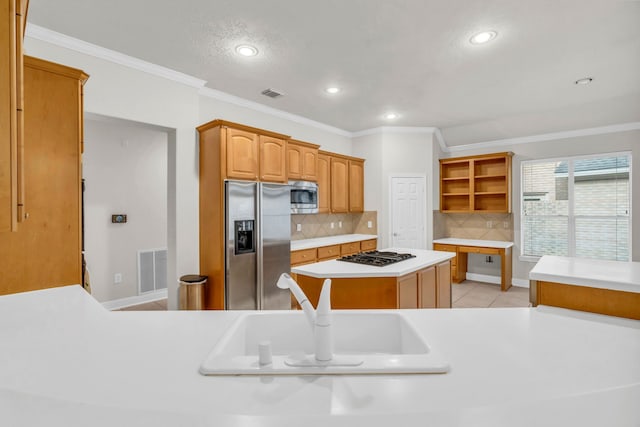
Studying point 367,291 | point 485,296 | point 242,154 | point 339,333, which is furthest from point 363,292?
point 485,296

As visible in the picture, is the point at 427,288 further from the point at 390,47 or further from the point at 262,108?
the point at 262,108

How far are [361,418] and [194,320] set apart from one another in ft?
2.95

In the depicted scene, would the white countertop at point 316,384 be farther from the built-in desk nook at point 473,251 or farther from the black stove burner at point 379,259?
the built-in desk nook at point 473,251

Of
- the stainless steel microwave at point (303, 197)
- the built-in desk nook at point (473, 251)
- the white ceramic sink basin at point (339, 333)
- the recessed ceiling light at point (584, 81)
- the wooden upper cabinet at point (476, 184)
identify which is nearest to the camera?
the white ceramic sink basin at point (339, 333)

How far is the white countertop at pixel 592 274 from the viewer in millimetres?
1392

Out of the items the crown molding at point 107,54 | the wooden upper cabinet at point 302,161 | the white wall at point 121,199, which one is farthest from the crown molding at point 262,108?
the white wall at point 121,199

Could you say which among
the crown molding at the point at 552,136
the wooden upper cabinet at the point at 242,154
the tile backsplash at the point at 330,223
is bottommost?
the tile backsplash at the point at 330,223

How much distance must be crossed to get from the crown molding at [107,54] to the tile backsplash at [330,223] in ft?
7.65

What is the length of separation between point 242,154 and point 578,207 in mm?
5085

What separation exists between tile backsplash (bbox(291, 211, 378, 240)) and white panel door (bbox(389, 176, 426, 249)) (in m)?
0.37

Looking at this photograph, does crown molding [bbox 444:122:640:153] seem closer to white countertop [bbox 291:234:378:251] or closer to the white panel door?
the white panel door

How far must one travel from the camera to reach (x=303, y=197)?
4.49 meters

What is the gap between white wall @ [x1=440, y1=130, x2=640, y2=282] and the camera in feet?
14.7

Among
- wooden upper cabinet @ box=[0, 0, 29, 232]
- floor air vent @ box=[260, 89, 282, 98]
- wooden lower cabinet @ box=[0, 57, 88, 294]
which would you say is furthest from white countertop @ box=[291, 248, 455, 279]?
floor air vent @ box=[260, 89, 282, 98]
